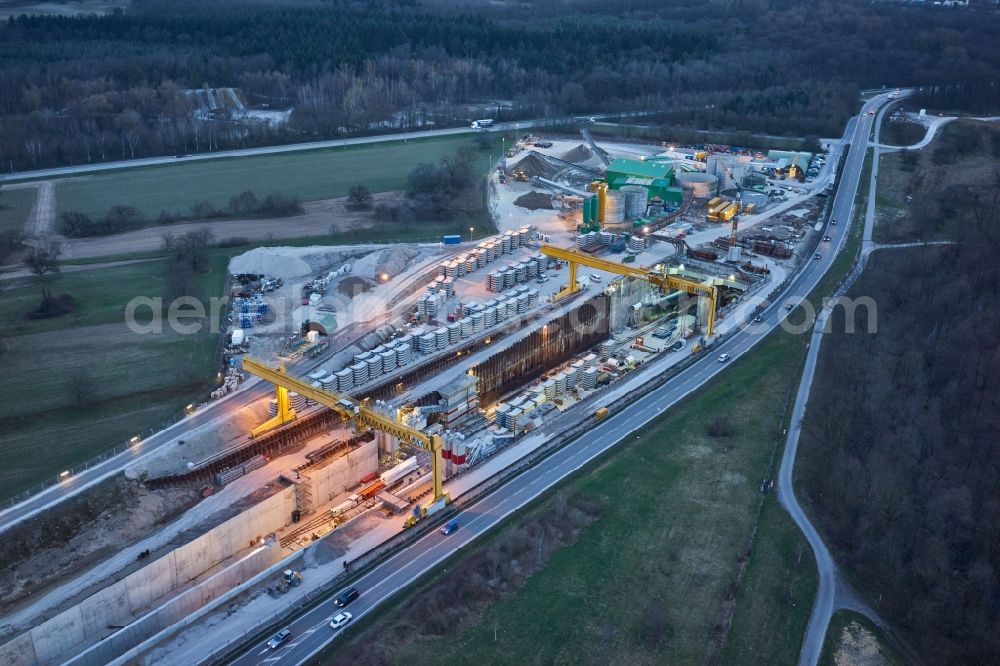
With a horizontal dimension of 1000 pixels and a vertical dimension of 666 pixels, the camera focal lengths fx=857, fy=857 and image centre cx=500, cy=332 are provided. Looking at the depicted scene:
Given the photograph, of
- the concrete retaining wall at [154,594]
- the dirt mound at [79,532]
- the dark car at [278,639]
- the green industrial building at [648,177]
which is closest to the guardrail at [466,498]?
the dark car at [278,639]

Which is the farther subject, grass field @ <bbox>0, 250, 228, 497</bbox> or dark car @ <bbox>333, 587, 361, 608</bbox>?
grass field @ <bbox>0, 250, 228, 497</bbox>

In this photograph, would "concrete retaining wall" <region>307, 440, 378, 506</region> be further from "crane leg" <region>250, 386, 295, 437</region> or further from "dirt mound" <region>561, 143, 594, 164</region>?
"dirt mound" <region>561, 143, 594, 164</region>

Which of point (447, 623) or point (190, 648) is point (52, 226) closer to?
point (190, 648)

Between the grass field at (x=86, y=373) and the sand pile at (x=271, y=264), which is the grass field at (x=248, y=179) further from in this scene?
the grass field at (x=86, y=373)

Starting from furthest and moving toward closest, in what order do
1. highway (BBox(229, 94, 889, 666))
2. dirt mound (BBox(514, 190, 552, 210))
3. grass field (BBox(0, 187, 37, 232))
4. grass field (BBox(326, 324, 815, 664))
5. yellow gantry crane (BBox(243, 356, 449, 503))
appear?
dirt mound (BBox(514, 190, 552, 210))
grass field (BBox(0, 187, 37, 232))
yellow gantry crane (BBox(243, 356, 449, 503))
grass field (BBox(326, 324, 815, 664))
highway (BBox(229, 94, 889, 666))

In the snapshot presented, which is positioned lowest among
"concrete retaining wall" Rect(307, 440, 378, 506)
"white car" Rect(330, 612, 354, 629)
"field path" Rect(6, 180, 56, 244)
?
"white car" Rect(330, 612, 354, 629)

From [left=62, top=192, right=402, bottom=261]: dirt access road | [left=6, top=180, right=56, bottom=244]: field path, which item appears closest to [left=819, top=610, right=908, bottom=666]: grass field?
[left=62, top=192, right=402, bottom=261]: dirt access road

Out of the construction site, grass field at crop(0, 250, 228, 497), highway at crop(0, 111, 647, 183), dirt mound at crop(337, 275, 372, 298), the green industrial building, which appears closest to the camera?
the construction site

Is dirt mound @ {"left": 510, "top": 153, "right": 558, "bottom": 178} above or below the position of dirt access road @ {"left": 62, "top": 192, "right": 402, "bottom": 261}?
above
